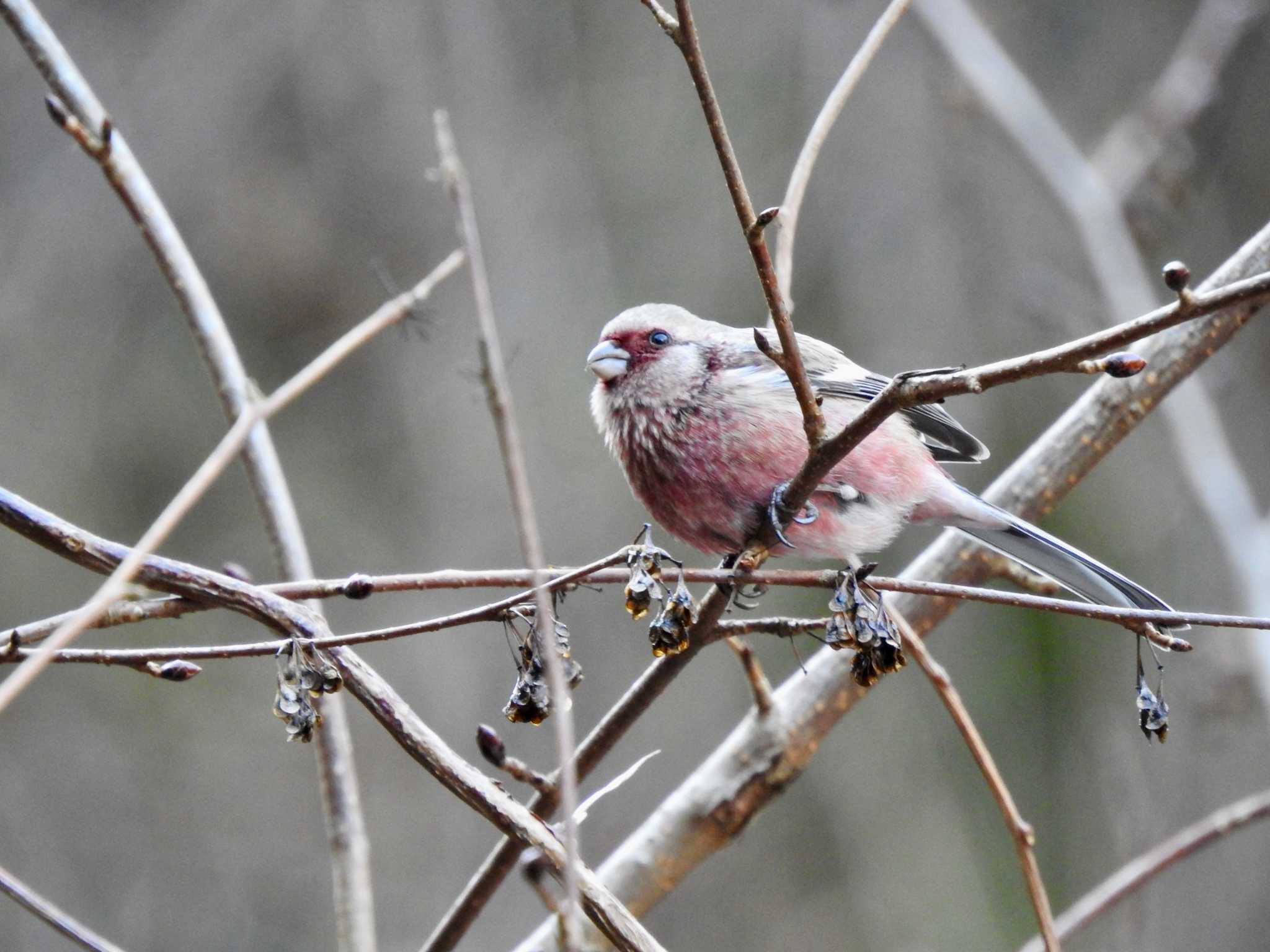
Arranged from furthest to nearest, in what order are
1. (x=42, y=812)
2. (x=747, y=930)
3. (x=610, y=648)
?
(x=747, y=930), (x=610, y=648), (x=42, y=812)

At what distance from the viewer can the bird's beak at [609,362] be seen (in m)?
3.28

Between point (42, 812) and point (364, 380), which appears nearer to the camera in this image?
point (42, 812)

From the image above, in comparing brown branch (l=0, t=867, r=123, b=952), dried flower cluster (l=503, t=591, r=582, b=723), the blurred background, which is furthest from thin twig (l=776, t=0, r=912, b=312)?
the blurred background

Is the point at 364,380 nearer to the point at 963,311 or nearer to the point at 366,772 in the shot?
the point at 366,772

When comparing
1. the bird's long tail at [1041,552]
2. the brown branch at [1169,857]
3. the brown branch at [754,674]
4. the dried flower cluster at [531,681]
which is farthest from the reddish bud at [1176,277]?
the bird's long tail at [1041,552]

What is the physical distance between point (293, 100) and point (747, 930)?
5362 mm

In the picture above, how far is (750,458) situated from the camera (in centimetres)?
287

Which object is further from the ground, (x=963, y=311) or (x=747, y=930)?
(x=963, y=311)

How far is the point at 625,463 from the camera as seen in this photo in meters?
3.17

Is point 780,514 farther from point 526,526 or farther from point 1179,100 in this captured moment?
point 1179,100

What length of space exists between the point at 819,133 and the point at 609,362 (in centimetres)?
95

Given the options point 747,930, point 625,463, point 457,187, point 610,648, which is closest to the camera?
point 457,187

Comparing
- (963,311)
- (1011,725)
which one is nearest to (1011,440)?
(963,311)

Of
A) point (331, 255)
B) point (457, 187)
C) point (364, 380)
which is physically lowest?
point (457, 187)
